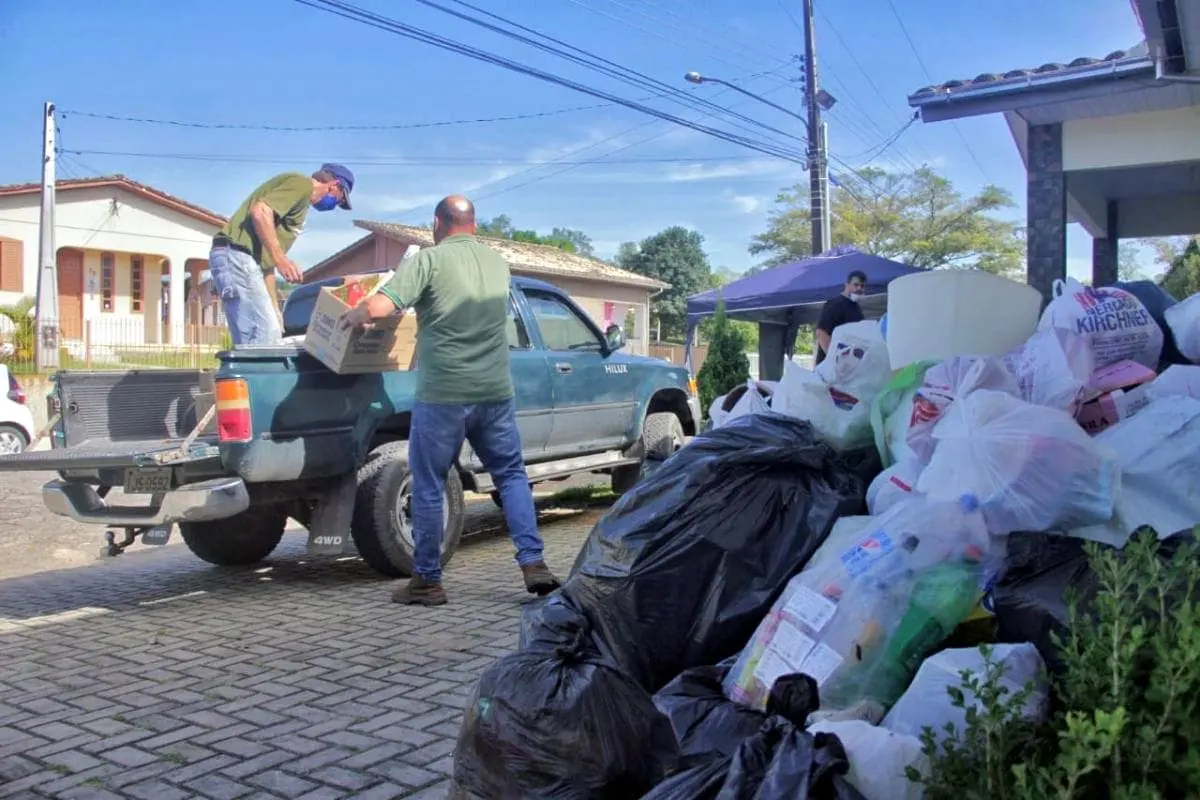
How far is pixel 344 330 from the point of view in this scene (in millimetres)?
4734

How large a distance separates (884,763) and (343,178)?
17.8 ft

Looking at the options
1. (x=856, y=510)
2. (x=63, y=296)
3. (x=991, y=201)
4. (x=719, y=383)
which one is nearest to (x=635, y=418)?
(x=719, y=383)

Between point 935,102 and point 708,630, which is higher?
point 935,102

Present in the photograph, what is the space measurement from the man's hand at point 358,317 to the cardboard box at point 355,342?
15 cm

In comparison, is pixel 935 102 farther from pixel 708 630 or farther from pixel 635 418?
pixel 708 630

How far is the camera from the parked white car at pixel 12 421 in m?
12.1

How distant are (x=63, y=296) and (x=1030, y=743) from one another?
1272 inches

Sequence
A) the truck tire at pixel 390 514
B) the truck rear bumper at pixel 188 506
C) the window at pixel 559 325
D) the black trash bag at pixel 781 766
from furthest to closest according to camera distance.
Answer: the window at pixel 559 325 → the truck tire at pixel 390 514 → the truck rear bumper at pixel 188 506 → the black trash bag at pixel 781 766

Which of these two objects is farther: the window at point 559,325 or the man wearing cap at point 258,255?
the window at point 559,325

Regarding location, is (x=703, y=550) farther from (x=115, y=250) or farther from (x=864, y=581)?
(x=115, y=250)

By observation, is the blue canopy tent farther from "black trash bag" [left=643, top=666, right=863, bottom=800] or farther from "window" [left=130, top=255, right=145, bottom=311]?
"window" [left=130, top=255, right=145, bottom=311]

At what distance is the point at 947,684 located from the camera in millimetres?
1900

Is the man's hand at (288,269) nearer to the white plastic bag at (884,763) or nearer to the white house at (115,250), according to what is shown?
the white plastic bag at (884,763)

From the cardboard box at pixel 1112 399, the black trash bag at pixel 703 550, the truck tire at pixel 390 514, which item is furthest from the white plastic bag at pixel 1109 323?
the truck tire at pixel 390 514
